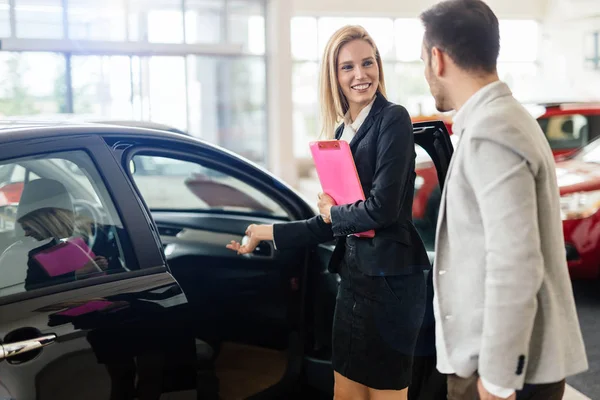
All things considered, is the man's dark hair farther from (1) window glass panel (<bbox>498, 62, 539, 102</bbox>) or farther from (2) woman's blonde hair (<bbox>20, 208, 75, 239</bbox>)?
(1) window glass panel (<bbox>498, 62, 539, 102</bbox>)

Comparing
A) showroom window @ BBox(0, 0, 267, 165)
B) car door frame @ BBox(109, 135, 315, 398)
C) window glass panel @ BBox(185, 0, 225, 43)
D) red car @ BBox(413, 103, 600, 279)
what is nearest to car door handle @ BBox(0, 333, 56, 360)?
car door frame @ BBox(109, 135, 315, 398)

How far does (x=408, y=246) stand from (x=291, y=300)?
0.62 m

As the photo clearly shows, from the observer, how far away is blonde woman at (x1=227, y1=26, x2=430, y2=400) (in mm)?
1721

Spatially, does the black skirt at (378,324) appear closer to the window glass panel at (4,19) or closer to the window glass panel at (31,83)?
the window glass panel at (31,83)

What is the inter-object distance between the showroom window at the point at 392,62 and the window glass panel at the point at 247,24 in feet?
3.47

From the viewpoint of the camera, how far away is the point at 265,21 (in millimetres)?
11742

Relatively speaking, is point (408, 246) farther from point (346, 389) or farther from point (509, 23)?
point (509, 23)

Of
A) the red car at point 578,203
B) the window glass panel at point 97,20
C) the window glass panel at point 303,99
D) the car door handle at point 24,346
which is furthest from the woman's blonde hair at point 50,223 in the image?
the window glass panel at point 303,99

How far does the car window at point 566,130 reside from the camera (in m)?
5.68

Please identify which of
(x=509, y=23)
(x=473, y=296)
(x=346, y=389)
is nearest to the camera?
(x=473, y=296)

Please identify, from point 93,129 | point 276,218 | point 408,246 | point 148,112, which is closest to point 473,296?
point 408,246

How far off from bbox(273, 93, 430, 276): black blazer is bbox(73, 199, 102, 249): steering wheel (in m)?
0.66

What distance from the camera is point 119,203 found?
1.82 meters

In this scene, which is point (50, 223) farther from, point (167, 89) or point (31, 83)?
point (167, 89)
